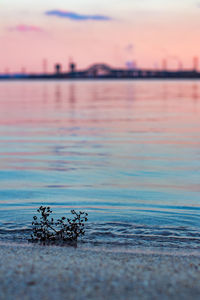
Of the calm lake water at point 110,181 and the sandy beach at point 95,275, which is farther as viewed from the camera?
the calm lake water at point 110,181

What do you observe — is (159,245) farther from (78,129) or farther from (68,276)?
(78,129)

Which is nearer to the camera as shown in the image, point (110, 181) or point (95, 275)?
point (95, 275)

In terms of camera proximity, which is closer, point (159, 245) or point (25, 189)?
point (159, 245)

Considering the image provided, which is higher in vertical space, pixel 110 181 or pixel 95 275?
pixel 110 181

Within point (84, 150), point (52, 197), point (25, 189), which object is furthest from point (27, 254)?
point (84, 150)

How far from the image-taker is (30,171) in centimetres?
1220

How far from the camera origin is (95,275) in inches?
174

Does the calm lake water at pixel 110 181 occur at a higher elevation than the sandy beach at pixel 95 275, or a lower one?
higher

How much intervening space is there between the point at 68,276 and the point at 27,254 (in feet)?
3.12

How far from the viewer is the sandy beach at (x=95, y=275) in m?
4.01

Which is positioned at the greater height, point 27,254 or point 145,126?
point 145,126

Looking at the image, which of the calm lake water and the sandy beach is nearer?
the sandy beach

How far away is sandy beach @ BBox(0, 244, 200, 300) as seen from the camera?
401 cm

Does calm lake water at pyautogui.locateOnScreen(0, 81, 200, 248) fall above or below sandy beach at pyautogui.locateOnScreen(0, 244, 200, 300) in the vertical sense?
above
